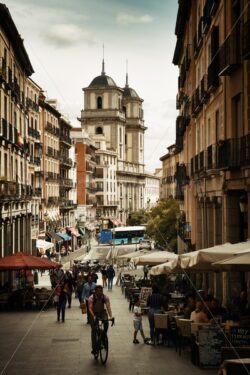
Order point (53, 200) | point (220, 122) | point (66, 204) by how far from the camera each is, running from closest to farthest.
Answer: point (220, 122) → point (53, 200) → point (66, 204)

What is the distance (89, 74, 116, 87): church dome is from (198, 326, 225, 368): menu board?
164 metres

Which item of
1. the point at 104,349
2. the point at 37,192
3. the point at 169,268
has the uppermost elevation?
the point at 37,192

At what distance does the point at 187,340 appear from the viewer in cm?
1842

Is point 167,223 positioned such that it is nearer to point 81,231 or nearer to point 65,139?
point 65,139

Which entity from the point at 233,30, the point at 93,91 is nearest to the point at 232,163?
the point at 233,30

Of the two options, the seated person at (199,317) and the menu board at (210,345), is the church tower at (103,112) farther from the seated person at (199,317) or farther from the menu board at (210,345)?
the menu board at (210,345)

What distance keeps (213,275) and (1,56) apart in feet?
59.1

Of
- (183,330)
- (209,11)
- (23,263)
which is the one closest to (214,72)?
(209,11)

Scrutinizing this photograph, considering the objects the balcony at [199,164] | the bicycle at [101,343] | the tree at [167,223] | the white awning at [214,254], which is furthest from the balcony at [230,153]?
the tree at [167,223]

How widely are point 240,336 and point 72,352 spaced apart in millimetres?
5285

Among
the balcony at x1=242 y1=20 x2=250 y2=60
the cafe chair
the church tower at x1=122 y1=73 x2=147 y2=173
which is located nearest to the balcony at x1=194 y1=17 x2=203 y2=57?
the balcony at x1=242 y1=20 x2=250 y2=60

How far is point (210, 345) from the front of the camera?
15.9 meters

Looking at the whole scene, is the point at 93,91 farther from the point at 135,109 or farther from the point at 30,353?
the point at 30,353

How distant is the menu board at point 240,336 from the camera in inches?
595
